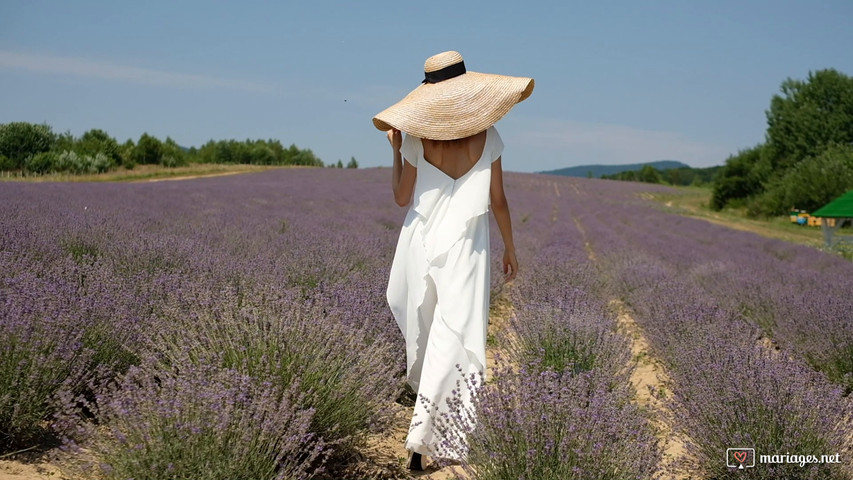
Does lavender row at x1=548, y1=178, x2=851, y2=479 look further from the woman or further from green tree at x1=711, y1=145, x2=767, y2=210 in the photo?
green tree at x1=711, y1=145, x2=767, y2=210

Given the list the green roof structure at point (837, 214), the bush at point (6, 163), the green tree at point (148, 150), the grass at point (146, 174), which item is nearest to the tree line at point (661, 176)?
the grass at point (146, 174)

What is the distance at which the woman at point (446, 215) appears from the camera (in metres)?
2.74

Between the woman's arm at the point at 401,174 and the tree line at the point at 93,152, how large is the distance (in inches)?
472

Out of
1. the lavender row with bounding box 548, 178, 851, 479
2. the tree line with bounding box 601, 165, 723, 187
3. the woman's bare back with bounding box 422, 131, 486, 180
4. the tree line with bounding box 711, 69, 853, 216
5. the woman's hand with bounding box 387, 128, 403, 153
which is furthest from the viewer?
the tree line with bounding box 601, 165, 723, 187

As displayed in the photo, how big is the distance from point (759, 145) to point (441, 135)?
138ft

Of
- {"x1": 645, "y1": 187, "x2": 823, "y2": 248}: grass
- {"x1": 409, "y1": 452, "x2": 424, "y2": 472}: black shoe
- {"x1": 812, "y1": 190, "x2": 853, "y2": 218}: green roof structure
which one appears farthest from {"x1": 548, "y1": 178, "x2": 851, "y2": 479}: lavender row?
{"x1": 645, "y1": 187, "x2": 823, "y2": 248}: grass

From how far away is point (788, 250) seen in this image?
11102mm

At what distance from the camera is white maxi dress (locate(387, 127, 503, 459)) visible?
272 centimetres

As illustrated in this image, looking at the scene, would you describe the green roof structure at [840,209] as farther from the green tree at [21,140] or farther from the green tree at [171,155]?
the green tree at [171,155]

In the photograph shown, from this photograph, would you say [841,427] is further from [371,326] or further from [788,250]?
[788,250]

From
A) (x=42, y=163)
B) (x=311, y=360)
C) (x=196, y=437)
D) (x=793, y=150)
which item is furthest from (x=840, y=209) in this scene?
(x=793, y=150)

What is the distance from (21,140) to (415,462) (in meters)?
14.9

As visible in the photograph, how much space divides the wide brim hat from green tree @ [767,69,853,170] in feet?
118

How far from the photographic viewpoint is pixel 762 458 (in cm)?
242
